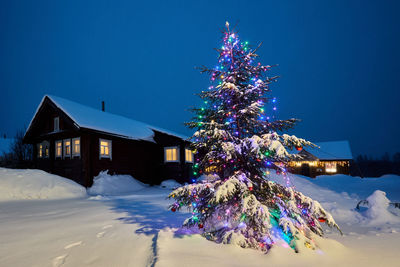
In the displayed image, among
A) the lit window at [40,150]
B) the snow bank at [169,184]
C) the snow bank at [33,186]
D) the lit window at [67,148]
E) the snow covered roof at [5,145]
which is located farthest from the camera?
the snow covered roof at [5,145]

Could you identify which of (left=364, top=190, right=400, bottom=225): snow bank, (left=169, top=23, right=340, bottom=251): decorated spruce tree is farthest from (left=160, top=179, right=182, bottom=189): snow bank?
(left=169, top=23, right=340, bottom=251): decorated spruce tree

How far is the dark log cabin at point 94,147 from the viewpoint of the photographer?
1627cm

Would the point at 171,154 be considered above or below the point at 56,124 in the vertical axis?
below

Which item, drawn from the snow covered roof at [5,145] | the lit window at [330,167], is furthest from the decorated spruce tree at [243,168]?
the snow covered roof at [5,145]

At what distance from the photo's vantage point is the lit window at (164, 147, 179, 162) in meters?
20.4

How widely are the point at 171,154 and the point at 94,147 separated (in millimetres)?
6535

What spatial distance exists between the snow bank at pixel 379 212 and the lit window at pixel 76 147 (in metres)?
17.2

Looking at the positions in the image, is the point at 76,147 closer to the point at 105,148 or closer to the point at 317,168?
the point at 105,148

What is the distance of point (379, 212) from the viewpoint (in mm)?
7844

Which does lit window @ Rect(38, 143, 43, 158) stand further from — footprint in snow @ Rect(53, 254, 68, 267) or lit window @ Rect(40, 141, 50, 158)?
footprint in snow @ Rect(53, 254, 68, 267)

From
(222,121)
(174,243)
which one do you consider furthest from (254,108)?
(174,243)

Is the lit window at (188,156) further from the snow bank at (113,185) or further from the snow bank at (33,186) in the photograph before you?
the snow bank at (33,186)

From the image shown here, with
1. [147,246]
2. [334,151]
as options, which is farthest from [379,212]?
[334,151]

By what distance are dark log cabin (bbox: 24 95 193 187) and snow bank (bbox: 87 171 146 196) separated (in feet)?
1.82
